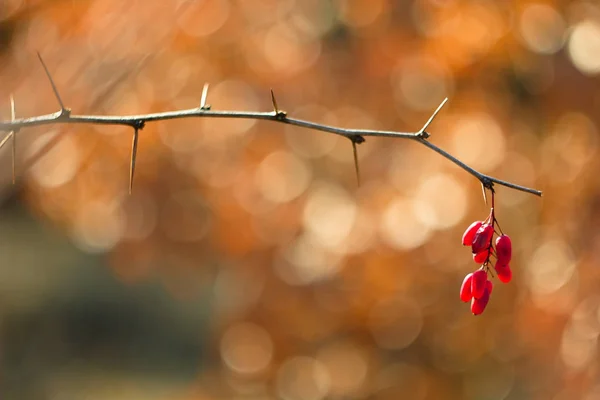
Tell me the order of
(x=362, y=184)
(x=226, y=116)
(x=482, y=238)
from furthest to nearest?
(x=362, y=184) → (x=482, y=238) → (x=226, y=116)

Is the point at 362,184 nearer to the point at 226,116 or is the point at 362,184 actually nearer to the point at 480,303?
the point at 480,303

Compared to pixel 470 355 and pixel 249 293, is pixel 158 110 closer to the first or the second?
pixel 249 293

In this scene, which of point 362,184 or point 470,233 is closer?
point 470,233

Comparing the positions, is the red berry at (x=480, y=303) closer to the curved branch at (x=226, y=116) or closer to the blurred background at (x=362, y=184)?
the curved branch at (x=226, y=116)

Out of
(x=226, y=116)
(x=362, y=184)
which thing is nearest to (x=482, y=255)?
(x=226, y=116)

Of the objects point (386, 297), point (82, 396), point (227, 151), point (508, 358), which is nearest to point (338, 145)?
point (227, 151)

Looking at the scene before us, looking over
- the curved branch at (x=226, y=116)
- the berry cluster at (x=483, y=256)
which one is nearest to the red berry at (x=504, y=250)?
the berry cluster at (x=483, y=256)

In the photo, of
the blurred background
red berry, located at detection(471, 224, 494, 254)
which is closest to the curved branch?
red berry, located at detection(471, 224, 494, 254)

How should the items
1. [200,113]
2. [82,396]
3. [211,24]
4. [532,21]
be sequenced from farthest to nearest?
[82,396] < [211,24] < [532,21] < [200,113]
